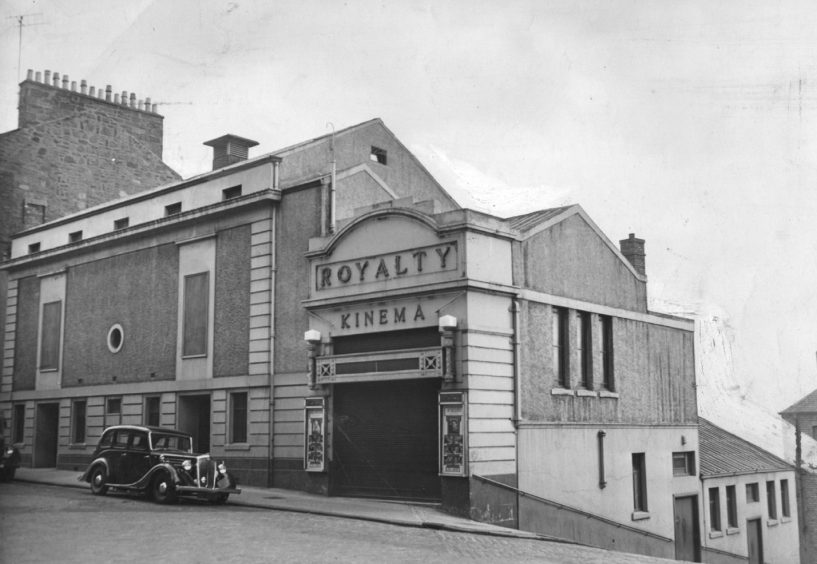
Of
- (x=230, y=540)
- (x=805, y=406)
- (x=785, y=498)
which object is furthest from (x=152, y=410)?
(x=805, y=406)

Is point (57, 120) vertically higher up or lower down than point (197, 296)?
higher up

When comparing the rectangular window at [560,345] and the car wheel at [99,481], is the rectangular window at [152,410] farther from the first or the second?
the rectangular window at [560,345]

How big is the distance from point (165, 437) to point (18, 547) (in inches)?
286

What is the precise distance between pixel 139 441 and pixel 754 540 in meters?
23.1

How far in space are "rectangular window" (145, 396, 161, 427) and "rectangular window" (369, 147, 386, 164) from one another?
32.6 ft

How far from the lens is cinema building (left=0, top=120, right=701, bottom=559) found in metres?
19.7

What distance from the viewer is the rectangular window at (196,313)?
25.9m

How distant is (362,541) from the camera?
1412 centimetres

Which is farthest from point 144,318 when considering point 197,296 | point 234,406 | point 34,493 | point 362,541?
point 362,541

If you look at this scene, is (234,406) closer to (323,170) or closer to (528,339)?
(323,170)

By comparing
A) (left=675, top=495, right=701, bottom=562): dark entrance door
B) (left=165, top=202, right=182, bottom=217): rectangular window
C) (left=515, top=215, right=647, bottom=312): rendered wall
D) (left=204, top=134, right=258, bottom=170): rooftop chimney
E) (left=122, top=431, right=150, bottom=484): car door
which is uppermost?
(left=204, top=134, right=258, bottom=170): rooftop chimney

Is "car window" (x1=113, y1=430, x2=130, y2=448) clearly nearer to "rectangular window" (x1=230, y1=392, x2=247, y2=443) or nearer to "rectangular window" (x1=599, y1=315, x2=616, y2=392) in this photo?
"rectangular window" (x1=230, y1=392, x2=247, y2=443)

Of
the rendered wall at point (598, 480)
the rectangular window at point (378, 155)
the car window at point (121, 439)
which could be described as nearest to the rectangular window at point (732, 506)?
the rendered wall at point (598, 480)

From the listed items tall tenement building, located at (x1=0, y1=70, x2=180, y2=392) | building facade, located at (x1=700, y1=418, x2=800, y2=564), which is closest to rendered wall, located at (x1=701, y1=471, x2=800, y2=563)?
building facade, located at (x1=700, y1=418, x2=800, y2=564)
